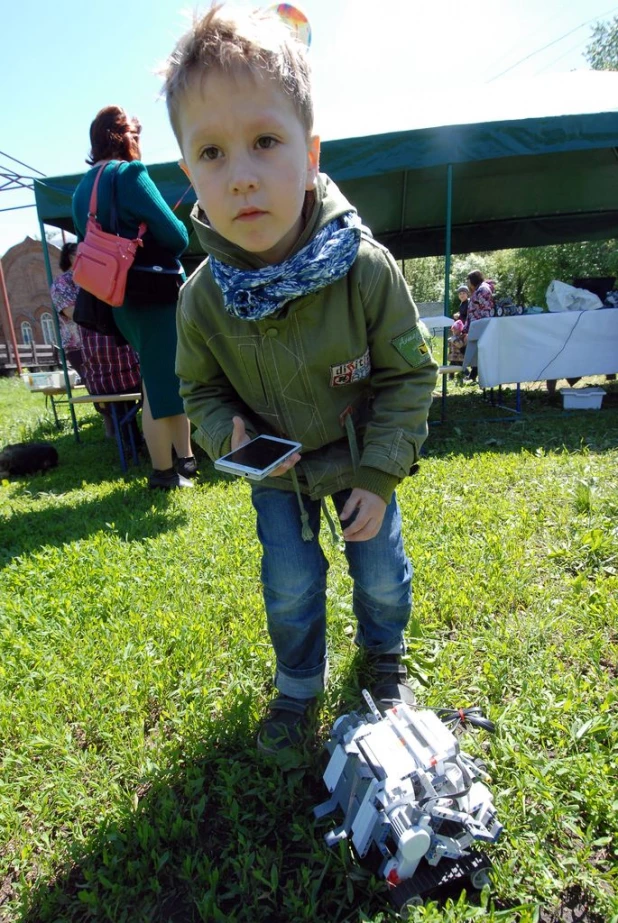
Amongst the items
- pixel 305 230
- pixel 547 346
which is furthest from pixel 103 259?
pixel 547 346

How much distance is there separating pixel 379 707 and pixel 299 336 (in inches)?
42.0

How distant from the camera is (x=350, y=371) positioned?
1.43 m

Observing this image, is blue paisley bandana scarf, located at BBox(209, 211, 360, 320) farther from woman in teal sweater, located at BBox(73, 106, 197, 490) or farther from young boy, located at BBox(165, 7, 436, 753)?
woman in teal sweater, located at BBox(73, 106, 197, 490)

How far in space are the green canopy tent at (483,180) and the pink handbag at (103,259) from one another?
159 centimetres

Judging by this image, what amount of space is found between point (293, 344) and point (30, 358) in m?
27.5

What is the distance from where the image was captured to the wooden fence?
75.0 feet

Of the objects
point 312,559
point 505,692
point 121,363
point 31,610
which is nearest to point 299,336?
point 312,559

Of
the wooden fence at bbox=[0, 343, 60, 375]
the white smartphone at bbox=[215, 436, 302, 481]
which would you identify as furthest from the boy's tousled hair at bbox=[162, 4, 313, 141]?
the wooden fence at bbox=[0, 343, 60, 375]

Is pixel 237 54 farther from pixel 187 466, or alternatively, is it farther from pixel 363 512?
pixel 187 466

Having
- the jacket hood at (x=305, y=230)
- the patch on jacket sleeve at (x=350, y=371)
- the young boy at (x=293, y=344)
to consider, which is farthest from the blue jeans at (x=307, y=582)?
the jacket hood at (x=305, y=230)

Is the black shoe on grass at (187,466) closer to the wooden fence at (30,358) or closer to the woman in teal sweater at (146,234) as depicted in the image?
the woman in teal sweater at (146,234)

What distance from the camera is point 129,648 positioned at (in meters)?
1.98

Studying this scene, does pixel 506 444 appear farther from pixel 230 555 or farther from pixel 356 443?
pixel 356 443

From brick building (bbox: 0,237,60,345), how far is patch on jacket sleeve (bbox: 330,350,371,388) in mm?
37402
